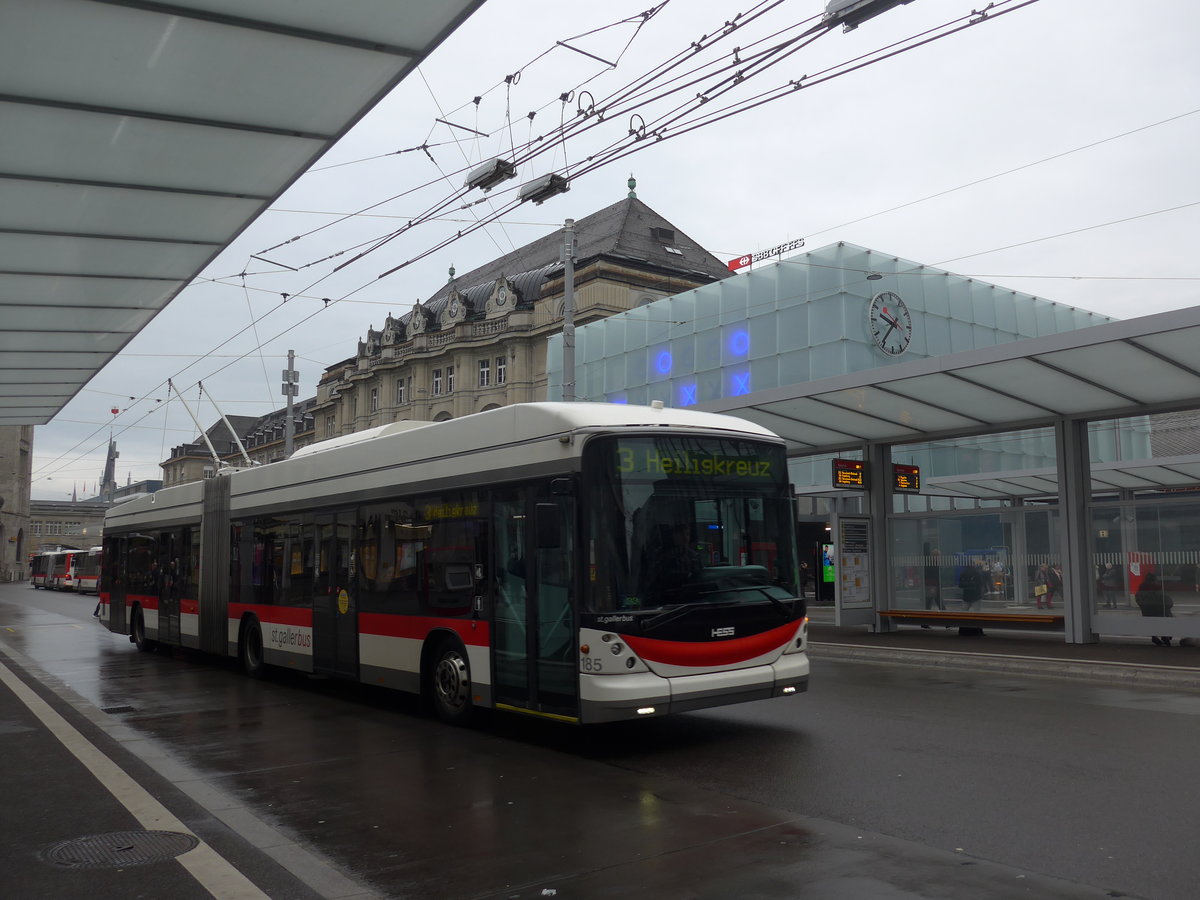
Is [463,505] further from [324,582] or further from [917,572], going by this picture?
[917,572]

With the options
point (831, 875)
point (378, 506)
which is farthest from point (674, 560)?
point (378, 506)

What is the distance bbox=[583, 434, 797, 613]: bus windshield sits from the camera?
8.38m

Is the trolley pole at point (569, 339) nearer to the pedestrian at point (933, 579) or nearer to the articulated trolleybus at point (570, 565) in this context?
the pedestrian at point (933, 579)

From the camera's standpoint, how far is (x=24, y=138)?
800 centimetres

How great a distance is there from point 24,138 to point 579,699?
6062mm

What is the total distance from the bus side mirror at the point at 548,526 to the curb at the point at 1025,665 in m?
8.08

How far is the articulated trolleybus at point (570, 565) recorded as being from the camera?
Answer: 27.5 feet

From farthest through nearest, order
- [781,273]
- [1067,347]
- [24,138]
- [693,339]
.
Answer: [693,339], [781,273], [1067,347], [24,138]

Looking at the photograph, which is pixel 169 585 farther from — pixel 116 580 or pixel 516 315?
pixel 516 315

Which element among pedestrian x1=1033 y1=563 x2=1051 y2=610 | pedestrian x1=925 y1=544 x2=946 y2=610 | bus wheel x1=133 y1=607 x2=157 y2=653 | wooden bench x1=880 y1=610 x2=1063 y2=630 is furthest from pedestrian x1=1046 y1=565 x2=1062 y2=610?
bus wheel x1=133 y1=607 x2=157 y2=653

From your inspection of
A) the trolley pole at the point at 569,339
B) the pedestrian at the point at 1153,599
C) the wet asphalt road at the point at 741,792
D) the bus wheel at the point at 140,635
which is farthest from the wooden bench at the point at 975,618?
the bus wheel at the point at 140,635

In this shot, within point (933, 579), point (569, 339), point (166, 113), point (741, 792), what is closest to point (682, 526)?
point (741, 792)

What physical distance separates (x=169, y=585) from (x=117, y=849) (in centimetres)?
1313

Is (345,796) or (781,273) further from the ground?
(781,273)
